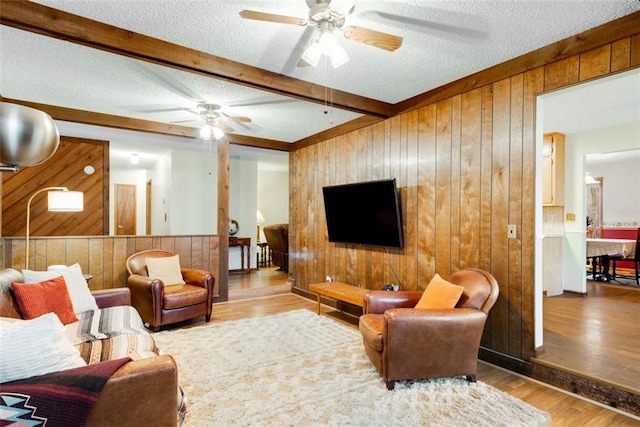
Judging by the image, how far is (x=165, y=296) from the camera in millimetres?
3717

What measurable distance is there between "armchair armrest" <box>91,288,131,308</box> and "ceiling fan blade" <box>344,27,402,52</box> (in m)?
3.07

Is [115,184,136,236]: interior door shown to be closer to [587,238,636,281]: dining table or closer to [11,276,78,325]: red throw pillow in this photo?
[11,276,78,325]: red throw pillow

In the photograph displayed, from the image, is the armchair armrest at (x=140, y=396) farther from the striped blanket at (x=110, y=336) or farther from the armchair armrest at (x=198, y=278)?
the armchair armrest at (x=198, y=278)

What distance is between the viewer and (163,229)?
23.2 ft

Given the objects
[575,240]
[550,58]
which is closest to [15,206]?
[550,58]

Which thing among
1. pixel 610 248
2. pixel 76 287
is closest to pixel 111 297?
pixel 76 287

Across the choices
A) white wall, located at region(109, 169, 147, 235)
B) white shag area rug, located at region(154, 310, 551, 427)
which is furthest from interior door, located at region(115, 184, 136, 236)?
white shag area rug, located at region(154, 310, 551, 427)

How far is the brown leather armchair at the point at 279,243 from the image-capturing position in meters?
7.12

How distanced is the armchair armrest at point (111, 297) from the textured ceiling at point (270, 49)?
2030 mm

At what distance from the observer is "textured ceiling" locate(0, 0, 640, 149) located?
Answer: 82.7 inches

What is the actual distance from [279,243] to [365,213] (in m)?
3.54

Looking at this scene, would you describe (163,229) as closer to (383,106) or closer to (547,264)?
(383,106)

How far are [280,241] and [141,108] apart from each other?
12.8 feet

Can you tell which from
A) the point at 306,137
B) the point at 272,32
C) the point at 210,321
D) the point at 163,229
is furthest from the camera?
the point at 163,229
